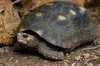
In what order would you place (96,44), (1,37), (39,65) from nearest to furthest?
(39,65)
(1,37)
(96,44)

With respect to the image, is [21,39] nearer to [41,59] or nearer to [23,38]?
[23,38]

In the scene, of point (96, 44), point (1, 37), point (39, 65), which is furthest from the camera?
point (96, 44)

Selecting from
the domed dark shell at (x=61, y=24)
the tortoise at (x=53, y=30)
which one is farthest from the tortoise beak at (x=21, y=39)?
the domed dark shell at (x=61, y=24)

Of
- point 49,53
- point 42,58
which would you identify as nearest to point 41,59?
point 42,58

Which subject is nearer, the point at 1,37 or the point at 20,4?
the point at 1,37

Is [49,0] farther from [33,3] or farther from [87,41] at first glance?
[87,41]

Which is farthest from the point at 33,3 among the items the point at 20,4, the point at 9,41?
the point at 9,41
